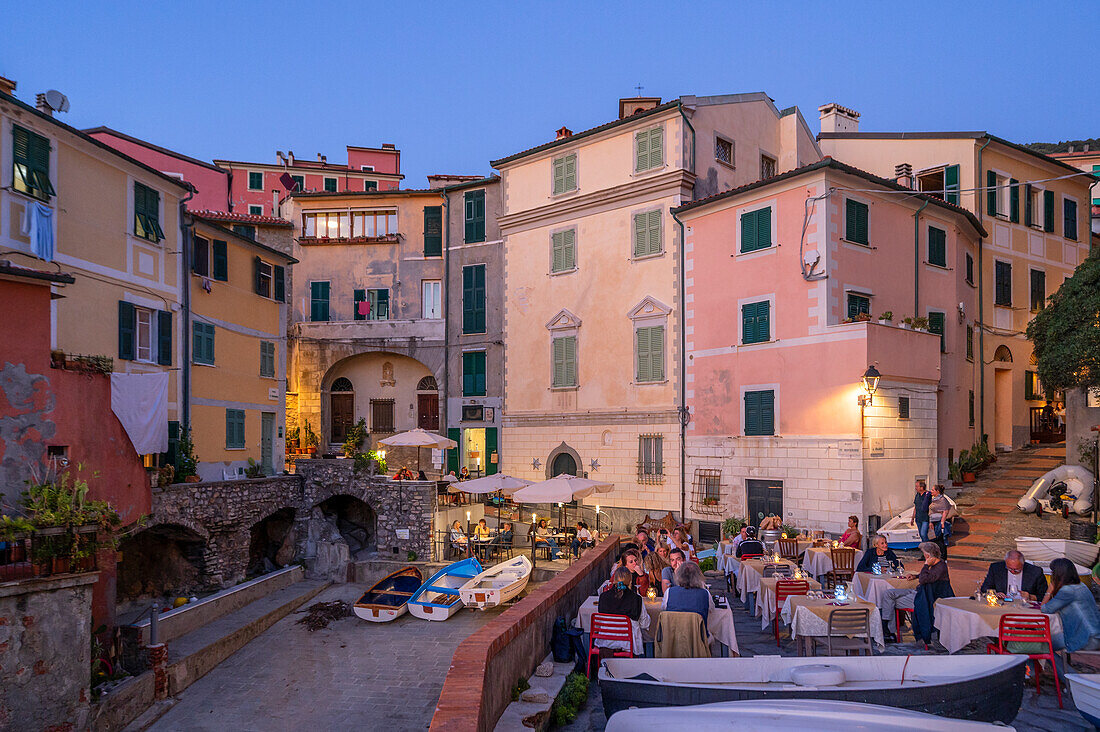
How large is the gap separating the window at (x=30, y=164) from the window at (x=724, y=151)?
62.5 feet

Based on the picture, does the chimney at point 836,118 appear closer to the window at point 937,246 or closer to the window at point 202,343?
the window at point 937,246

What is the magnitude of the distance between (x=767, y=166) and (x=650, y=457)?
1185 cm

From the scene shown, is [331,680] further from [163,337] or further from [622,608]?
[163,337]

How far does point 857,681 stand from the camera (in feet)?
23.9

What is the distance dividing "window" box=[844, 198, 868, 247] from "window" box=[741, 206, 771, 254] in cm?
205

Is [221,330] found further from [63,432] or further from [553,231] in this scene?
[553,231]

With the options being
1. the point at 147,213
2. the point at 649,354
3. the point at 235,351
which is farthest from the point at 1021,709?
the point at 235,351

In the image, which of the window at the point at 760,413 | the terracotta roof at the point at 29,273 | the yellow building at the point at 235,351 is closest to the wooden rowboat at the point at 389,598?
the yellow building at the point at 235,351

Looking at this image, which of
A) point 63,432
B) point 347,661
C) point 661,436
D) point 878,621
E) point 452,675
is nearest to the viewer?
point 452,675

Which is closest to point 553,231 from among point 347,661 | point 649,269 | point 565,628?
point 649,269

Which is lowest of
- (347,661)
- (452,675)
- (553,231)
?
(347,661)

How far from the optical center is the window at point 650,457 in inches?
958

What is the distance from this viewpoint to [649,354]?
24.8 m

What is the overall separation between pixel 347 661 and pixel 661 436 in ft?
38.0
